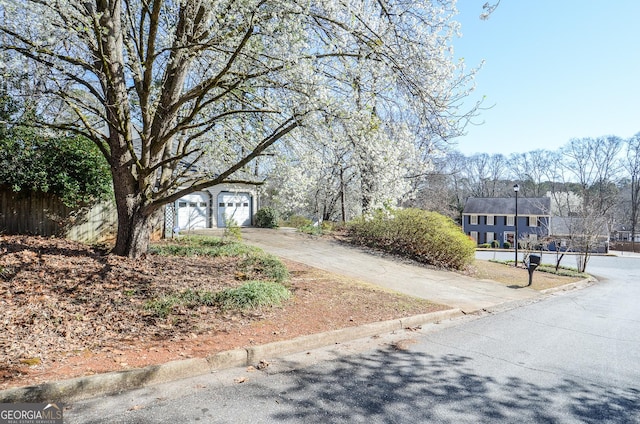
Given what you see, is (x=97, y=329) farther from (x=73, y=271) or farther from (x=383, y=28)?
(x=383, y=28)

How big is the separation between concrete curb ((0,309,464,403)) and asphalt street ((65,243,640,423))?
0.36ft

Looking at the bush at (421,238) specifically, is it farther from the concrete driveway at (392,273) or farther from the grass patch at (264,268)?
the grass patch at (264,268)

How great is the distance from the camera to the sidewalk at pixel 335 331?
3311 millimetres

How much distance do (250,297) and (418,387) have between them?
9.92 ft

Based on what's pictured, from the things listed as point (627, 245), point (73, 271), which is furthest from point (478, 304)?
point (627, 245)

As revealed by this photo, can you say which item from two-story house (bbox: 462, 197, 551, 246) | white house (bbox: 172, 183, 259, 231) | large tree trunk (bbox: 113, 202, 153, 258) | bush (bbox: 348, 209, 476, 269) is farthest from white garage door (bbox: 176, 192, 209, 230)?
two-story house (bbox: 462, 197, 551, 246)

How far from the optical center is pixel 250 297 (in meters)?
5.95

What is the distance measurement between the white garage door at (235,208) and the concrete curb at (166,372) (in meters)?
14.9

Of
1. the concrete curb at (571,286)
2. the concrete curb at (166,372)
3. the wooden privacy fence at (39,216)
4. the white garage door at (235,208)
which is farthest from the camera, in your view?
the white garage door at (235,208)

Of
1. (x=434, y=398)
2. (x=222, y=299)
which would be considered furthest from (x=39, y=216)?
(x=434, y=398)

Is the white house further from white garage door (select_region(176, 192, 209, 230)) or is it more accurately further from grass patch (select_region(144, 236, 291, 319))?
grass patch (select_region(144, 236, 291, 319))

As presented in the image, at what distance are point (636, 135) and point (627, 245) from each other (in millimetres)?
14073

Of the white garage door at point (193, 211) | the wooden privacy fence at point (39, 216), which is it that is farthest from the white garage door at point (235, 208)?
the wooden privacy fence at point (39, 216)

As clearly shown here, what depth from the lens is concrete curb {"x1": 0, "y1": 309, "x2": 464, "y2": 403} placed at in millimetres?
3128
